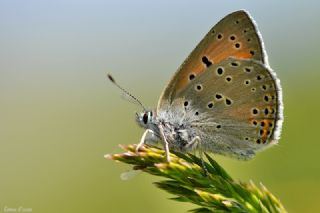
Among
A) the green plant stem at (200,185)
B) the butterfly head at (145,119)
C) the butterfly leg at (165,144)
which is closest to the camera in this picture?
the green plant stem at (200,185)

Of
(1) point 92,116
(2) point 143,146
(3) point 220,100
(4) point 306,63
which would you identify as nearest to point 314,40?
(4) point 306,63

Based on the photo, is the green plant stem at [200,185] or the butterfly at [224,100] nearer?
the green plant stem at [200,185]

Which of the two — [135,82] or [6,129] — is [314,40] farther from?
[6,129]

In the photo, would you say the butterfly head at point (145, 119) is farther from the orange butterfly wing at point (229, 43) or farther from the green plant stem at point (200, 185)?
the green plant stem at point (200, 185)

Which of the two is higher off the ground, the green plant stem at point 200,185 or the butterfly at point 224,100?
the butterfly at point 224,100

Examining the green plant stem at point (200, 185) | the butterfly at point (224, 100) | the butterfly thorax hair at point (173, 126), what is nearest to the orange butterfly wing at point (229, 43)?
the butterfly at point (224, 100)

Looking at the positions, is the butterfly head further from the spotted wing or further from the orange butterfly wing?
the orange butterfly wing

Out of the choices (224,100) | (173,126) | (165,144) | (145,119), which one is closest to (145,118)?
→ (145,119)
